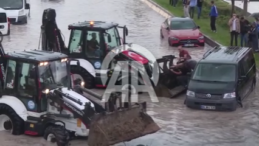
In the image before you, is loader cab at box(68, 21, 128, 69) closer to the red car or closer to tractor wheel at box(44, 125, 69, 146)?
tractor wheel at box(44, 125, 69, 146)

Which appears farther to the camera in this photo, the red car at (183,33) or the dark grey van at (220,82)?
the red car at (183,33)

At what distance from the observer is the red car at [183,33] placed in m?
30.9

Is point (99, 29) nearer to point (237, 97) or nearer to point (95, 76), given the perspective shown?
point (95, 76)

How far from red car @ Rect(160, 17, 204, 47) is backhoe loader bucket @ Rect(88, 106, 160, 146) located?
16.0 meters

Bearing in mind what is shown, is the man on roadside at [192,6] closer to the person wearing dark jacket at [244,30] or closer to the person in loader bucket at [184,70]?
the person wearing dark jacket at [244,30]

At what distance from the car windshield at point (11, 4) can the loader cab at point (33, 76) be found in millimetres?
23376

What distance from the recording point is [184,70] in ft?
71.3

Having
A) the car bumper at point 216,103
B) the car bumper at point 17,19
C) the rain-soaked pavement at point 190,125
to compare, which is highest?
the car bumper at point 17,19

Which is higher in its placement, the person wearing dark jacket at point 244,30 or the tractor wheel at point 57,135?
the person wearing dark jacket at point 244,30

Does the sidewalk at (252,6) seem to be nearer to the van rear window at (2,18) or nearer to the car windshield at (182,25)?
the car windshield at (182,25)

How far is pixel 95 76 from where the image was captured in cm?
2134

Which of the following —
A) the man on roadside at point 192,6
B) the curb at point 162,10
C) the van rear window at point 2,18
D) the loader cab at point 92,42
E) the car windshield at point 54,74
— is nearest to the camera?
the car windshield at point 54,74

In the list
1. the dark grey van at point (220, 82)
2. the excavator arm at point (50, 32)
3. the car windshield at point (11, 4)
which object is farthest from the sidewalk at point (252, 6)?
the excavator arm at point (50, 32)

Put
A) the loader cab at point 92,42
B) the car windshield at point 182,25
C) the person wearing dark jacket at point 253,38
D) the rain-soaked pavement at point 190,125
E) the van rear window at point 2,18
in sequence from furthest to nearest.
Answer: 1. the van rear window at point 2,18
2. the car windshield at point 182,25
3. the person wearing dark jacket at point 253,38
4. the loader cab at point 92,42
5. the rain-soaked pavement at point 190,125
